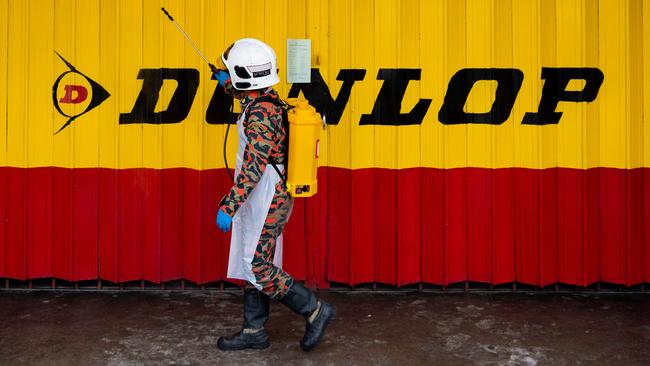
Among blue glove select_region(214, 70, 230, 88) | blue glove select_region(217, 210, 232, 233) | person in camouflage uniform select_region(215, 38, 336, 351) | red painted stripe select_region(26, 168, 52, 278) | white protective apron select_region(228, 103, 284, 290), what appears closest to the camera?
blue glove select_region(217, 210, 232, 233)

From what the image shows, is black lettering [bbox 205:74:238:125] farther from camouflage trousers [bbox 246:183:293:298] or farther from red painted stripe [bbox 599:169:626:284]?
red painted stripe [bbox 599:169:626:284]

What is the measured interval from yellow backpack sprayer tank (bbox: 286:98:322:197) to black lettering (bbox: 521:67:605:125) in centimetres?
235

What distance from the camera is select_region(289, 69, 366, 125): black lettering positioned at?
5918 mm

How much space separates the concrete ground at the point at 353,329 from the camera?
4.45m

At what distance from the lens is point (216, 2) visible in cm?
588

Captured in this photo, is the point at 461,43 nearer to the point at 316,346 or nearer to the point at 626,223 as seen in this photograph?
the point at 626,223

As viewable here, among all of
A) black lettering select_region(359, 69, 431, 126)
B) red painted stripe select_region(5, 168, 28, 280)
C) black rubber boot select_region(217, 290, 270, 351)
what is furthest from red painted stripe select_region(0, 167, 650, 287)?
black rubber boot select_region(217, 290, 270, 351)

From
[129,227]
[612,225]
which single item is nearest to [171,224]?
[129,227]

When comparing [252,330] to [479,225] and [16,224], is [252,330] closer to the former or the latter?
[479,225]

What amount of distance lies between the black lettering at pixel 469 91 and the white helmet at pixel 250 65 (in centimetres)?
206

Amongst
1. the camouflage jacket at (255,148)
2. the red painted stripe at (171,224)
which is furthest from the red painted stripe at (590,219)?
the red painted stripe at (171,224)

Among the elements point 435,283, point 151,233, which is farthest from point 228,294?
point 435,283

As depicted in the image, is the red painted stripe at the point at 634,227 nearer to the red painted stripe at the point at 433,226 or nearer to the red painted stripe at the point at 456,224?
the red painted stripe at the point at 456,224

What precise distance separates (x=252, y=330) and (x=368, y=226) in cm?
174
